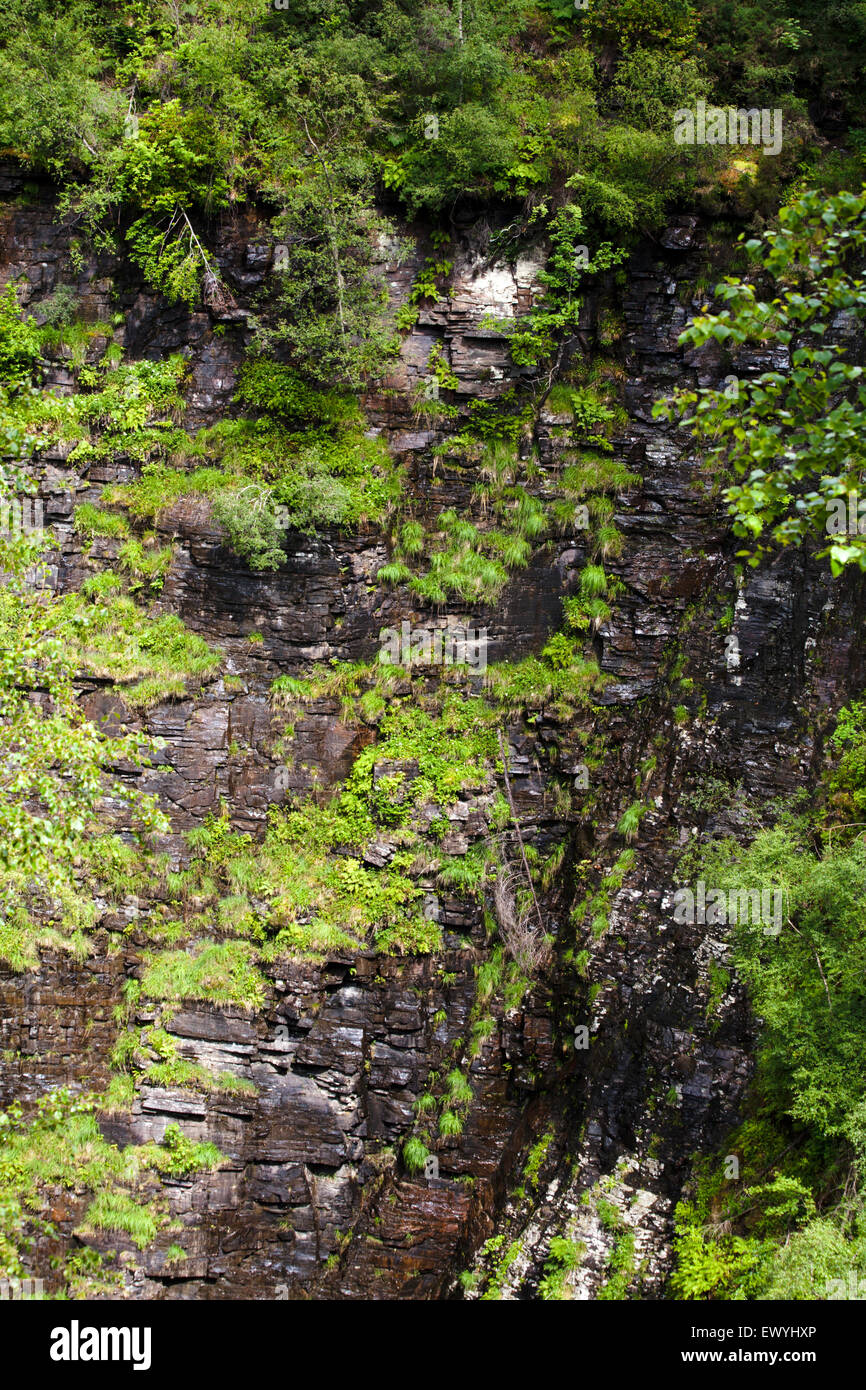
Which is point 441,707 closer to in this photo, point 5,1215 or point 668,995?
point 668,995

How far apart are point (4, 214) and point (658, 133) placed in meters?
10.6

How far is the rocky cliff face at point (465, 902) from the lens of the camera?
10289mm

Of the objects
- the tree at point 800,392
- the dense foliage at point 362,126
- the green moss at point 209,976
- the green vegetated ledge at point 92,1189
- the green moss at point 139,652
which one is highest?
the dense foliage at point 362,126

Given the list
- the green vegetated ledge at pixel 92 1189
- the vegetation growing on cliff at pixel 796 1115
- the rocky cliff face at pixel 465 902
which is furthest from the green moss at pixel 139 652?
the vegetation growing on cliff at pixel 796 1115

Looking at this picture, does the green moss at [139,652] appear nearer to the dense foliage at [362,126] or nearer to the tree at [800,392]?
the dense foliage at [362,126]

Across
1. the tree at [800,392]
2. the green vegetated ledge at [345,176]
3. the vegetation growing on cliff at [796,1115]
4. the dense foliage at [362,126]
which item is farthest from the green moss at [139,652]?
the tree at [800,392]

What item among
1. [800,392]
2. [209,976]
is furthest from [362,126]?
[209,976]

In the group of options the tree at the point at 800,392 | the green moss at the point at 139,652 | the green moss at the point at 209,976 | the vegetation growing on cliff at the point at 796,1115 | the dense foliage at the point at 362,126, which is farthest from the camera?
the dense foliage at the point at 362,126

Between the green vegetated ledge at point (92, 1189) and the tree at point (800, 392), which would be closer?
the tree at point (800, 392)

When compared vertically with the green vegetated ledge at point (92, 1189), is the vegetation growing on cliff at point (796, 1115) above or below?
above

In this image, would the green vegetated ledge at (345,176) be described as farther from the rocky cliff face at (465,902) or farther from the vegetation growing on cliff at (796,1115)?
the vegetation growing on cliff at (796,1115)

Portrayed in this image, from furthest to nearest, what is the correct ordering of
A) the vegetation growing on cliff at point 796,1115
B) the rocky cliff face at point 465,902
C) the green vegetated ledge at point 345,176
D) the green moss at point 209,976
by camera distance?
the green vegetated ledge at point 345,176 < the green moss at point 209,976 < the rocky cliff face at point 465,902 < the vegetation growing on cliff at point 796,1115

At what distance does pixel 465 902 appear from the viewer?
12023 mm
